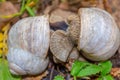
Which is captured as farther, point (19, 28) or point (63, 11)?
point (63, 11)

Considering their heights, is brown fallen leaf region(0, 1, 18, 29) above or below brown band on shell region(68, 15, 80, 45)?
above

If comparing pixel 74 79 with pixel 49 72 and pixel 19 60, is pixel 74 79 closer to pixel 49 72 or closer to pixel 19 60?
pixel 49 72

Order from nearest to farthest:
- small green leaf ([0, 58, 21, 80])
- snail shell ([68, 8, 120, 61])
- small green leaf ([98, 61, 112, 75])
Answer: snail shell ([68, 8, 120, 61])
small green leaf ([98, 61, 112, 75])
small green leaf ([0, 58, 21, 80])

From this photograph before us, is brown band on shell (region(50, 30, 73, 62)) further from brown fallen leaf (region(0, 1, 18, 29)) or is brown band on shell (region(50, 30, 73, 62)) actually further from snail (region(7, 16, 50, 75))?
brown fallen leaf (region(0, 1, 18, 29))

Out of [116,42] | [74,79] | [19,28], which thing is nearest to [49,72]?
[74,79]

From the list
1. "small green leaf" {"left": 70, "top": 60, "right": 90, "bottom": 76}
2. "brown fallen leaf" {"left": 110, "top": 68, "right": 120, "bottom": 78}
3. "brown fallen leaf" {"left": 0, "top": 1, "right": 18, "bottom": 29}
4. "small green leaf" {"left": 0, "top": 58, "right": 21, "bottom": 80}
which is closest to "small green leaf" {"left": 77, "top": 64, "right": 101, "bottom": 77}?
"small green leaf" {"left": 70, "top": 60, "right": 90, "bottom": 76}

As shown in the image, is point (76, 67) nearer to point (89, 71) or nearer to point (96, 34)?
point (89, 71)

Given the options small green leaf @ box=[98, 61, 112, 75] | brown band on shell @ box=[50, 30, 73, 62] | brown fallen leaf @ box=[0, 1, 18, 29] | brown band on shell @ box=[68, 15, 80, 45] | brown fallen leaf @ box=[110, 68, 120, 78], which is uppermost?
brown fallen leaf @ box=[0, 1, 18, 29]
